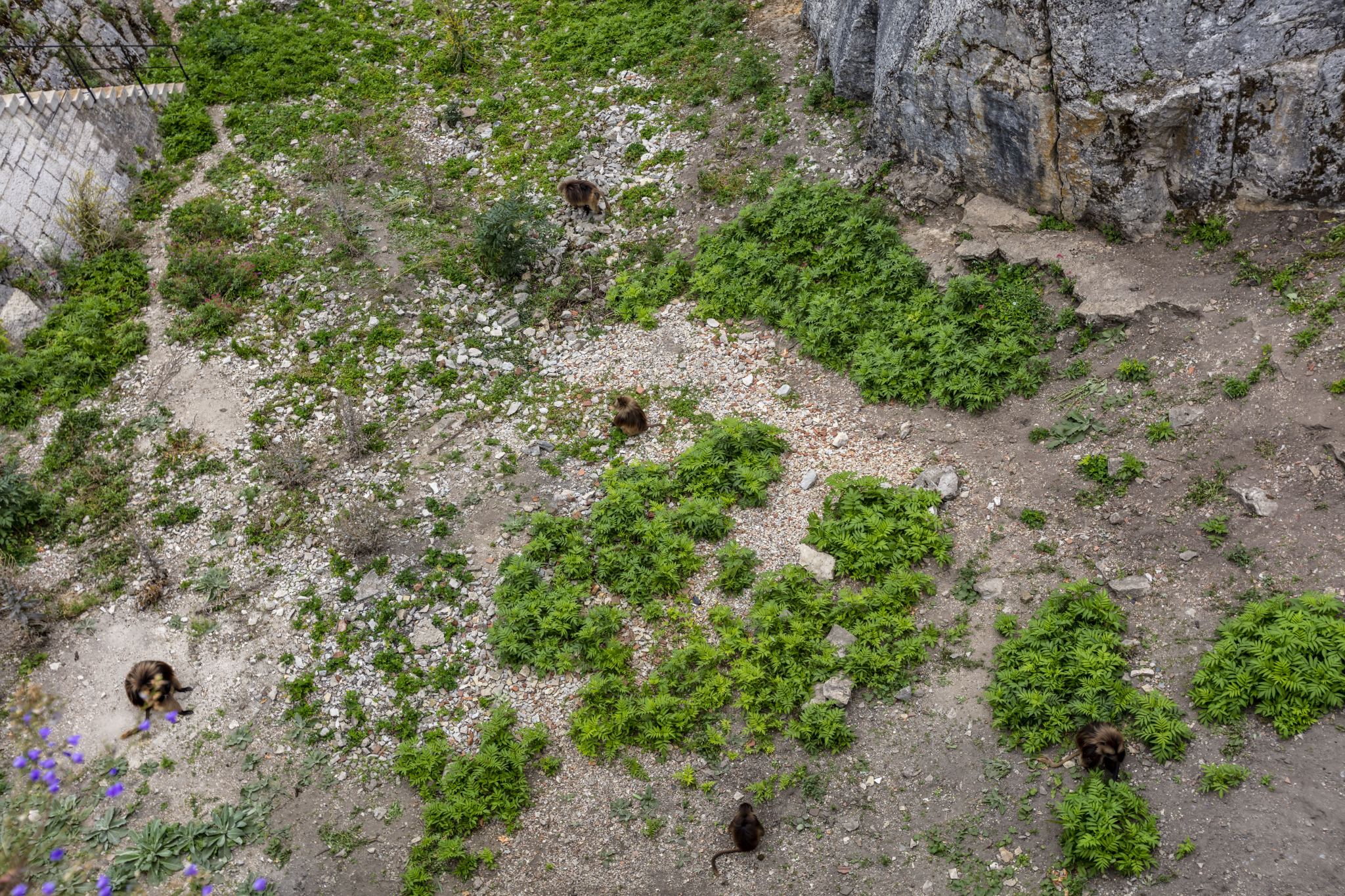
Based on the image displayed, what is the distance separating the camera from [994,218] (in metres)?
12.0

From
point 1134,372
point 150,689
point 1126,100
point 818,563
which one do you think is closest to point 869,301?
point 1134,372

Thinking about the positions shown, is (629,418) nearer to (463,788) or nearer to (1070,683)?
(463,788)

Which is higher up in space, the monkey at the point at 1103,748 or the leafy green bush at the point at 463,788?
the leafy green bush at the point at 463,788

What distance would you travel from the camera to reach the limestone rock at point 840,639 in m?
8.60

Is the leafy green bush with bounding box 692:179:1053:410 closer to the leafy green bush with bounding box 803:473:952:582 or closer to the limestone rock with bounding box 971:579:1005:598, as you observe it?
the leafy green bush with bounding box 803:473:952:582

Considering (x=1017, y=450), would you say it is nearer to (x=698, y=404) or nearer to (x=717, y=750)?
(x=698, y=404)

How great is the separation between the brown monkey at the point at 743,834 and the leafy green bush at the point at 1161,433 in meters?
6.84

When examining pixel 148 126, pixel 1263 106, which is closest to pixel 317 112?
pixel 148 126

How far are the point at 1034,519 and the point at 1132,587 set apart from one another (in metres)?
1.37

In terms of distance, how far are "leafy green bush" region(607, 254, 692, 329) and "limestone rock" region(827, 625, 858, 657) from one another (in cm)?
679

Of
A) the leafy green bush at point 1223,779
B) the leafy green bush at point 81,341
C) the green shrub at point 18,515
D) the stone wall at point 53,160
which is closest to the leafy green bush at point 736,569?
the leafy green bush at point 1223,779

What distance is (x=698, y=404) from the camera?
12008 millimetres

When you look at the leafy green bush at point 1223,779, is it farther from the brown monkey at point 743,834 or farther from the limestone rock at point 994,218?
the limestone rock at point 994,218

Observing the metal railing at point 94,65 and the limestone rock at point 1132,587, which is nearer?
the limestone rock at point 1132,587
